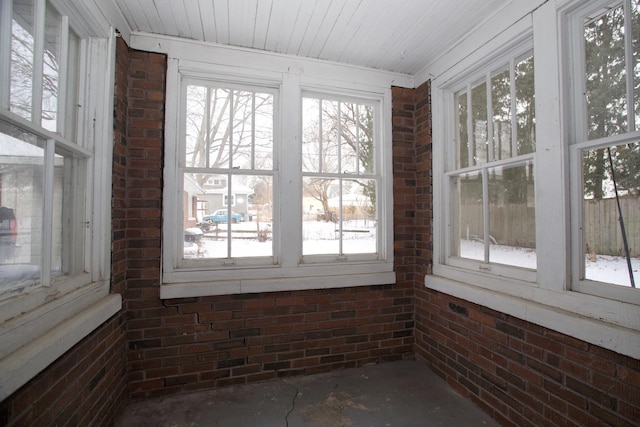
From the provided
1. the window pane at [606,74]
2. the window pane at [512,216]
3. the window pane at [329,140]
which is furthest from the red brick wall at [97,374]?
the window pane at [606,74]

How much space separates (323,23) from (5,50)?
1.79 meters

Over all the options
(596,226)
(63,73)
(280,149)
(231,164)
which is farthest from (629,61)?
(63,73)

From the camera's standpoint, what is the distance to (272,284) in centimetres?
253

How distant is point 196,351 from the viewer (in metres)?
2.41

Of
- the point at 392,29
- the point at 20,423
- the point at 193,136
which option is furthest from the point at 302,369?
the point at 392,29

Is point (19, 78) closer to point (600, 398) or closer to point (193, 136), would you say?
point (193, 136)

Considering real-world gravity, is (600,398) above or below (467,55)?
below

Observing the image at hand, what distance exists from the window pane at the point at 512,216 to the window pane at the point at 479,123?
0.55ft

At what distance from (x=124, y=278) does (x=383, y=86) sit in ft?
8.96

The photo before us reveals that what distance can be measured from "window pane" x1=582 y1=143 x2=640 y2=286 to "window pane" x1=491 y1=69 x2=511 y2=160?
0.54 meters

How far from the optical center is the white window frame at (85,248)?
122 centimetres

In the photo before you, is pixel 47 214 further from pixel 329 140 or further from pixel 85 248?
pixel 329 140

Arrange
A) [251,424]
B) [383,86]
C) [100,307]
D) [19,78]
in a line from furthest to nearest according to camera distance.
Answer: [383,86] → [251,424] → [100,307] → [19,78]

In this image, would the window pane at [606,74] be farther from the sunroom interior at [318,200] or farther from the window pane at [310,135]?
the window pane at [310,135]
